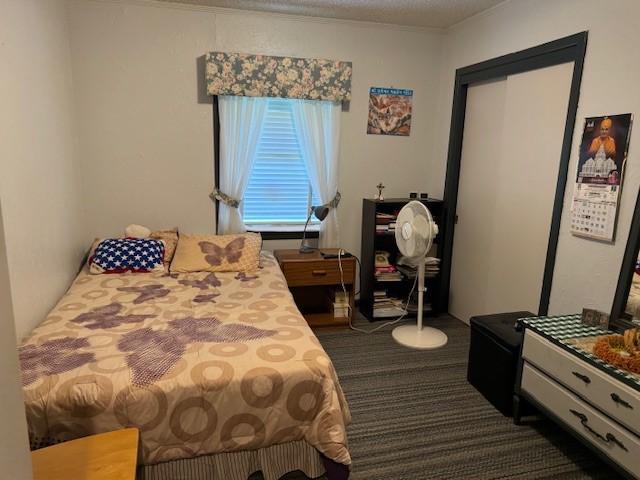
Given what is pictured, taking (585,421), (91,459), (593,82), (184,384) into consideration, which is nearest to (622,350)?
(585,421)

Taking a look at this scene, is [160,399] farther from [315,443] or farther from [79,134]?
[79,134]

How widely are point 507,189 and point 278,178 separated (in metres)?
1.80

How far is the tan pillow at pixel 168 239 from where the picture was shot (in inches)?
128

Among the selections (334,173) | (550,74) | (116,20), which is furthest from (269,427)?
(116,20)

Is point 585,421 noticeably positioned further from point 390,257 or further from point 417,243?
point 390,257

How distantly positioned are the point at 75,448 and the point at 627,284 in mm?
2351

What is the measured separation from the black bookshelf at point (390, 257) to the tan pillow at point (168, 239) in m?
1.55

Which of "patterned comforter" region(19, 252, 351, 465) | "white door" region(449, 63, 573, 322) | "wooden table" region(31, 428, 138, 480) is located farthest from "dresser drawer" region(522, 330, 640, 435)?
"wooden table" region(31, 428, 138, 480)

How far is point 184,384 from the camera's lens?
65.1 inches

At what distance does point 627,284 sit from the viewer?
6.61ft

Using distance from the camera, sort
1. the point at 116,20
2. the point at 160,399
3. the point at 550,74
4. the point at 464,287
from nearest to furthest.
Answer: the point at 160,399, the point at 550,74, the point at 116,20, the point at 464,287

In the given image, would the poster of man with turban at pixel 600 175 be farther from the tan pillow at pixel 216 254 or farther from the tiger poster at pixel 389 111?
the tan pillow at pixel 216 254

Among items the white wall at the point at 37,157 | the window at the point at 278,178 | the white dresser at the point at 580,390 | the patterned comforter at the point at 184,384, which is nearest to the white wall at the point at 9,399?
the patterned comforter at the point at 184,384

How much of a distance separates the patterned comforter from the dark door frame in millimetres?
1614
